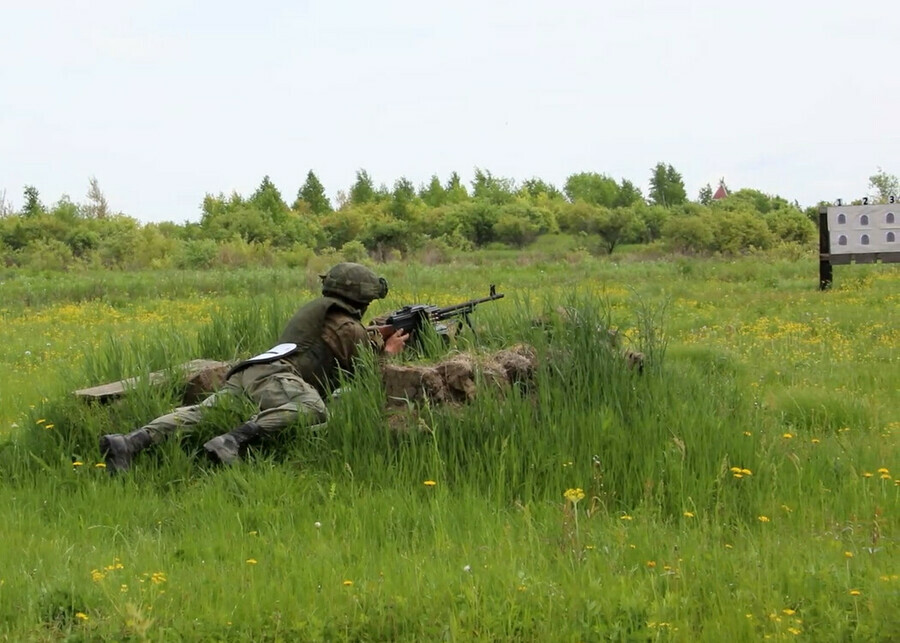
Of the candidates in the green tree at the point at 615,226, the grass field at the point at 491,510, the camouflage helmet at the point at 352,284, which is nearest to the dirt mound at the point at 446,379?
the grass field at the point at 491,510

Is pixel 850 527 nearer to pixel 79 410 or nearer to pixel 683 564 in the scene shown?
pixel 683 564

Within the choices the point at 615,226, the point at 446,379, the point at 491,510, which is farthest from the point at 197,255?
the point at 491,510

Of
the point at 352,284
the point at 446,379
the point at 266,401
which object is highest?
the point at 352,284

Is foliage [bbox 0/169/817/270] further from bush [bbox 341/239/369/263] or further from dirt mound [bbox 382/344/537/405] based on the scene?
dirt mound [bbox 382/344/537/405]

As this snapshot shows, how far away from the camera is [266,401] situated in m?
7.15

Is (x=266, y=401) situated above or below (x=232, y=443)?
above

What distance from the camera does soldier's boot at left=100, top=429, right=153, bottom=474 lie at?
22.1 feet

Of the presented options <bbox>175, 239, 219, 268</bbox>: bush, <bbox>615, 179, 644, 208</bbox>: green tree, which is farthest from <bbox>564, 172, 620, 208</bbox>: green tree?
<bbox>175, 239, 219, 268</bbox>: bush

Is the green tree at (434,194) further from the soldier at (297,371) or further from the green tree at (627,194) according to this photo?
the soldier at (297,371)

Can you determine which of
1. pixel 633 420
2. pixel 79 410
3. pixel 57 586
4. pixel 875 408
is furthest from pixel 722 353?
pixel 57 586

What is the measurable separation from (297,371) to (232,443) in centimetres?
103

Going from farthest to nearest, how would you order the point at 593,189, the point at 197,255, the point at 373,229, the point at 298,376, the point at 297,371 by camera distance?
the point at 593,189
the point at 373,229
the point at 197,255
the point at 297,371
the point at 298,376

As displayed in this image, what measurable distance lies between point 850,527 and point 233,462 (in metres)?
3.68

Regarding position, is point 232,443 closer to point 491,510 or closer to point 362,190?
point 491,510
